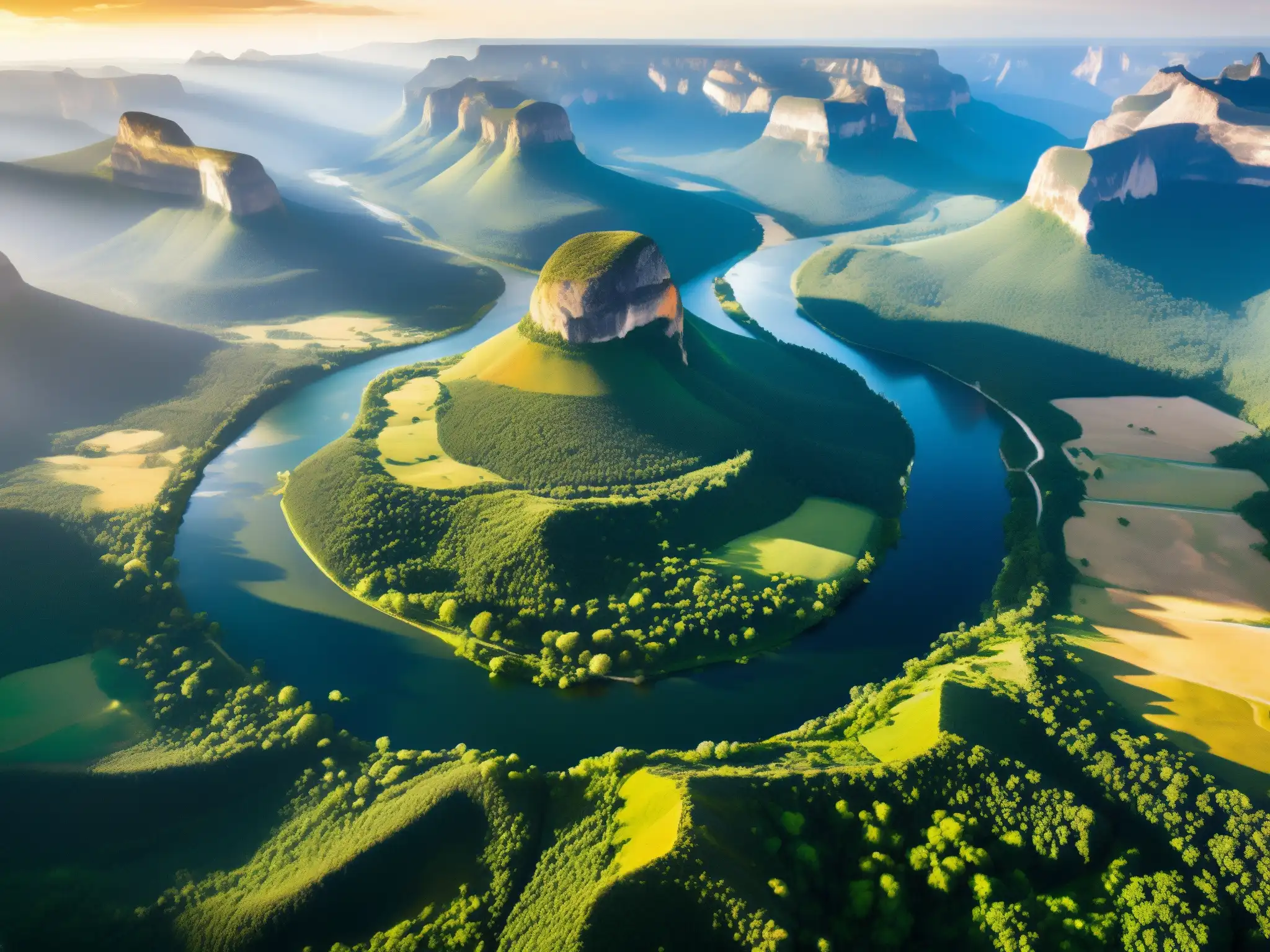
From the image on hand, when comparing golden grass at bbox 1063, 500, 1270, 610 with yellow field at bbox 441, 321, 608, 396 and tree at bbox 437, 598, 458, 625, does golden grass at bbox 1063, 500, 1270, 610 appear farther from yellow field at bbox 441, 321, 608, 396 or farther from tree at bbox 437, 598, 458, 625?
tree at bbox 437, 598, 458, 625

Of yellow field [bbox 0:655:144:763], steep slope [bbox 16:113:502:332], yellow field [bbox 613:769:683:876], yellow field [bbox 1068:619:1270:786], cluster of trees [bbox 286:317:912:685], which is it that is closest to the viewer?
yellow field [bbox 613:769:683:876]

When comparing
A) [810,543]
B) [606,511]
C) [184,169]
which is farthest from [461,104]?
[810,543]

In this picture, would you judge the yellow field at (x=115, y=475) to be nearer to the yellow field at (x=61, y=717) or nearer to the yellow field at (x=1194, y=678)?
the yellow field at (x=61, y=717)

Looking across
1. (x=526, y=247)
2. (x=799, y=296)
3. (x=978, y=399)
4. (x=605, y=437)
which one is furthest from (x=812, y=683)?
(x=526, y=247)

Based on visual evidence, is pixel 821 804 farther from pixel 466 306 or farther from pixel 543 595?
pixel 466 306

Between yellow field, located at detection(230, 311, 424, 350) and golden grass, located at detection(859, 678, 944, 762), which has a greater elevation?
golden grass, located at detection(859, 678, 944, 762)

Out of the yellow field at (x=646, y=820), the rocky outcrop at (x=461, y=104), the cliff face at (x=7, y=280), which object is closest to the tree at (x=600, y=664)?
the yellow field at (x=646, y=820)

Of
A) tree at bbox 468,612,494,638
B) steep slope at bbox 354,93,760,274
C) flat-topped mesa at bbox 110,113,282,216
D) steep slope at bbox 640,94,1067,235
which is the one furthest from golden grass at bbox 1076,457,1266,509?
flat-topped mesa at bbox 110,113,282,216
